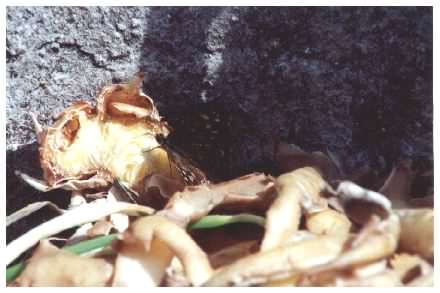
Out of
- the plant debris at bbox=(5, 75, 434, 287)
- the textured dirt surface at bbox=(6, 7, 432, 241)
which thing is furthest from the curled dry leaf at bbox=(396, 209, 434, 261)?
the textured dirt surface at bbox=(6, 7, 432, 241)

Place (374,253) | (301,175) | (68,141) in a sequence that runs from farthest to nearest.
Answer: (68,141) → (301,175) → (374,253)

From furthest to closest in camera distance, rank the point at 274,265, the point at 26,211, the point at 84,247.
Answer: the point at 26,211 → the point at 84,247 → the point at 274,265

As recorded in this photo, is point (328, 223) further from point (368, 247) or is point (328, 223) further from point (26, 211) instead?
point (26, 211)

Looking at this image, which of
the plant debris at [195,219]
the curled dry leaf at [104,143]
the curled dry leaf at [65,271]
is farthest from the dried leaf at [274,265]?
the curled dry leaf at [104,143]

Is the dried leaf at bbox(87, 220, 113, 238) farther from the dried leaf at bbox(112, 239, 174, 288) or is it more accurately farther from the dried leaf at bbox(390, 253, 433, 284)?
the dried leaf at bbox(390, 253, 433, 284)

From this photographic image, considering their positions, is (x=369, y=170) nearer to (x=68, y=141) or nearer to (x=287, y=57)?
(x=287, y=57)

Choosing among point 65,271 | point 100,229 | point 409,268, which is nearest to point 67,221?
point 100,229
